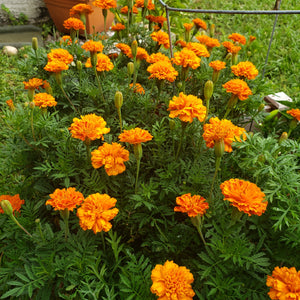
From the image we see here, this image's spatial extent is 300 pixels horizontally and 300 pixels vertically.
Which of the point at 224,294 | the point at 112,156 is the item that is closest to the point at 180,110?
the point at 112,156

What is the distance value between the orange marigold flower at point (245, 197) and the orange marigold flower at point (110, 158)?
308mm

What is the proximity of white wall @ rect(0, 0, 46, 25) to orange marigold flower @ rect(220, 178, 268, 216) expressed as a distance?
10.9 feet

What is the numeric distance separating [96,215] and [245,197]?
14.8 inches

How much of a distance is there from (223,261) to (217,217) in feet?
0.47

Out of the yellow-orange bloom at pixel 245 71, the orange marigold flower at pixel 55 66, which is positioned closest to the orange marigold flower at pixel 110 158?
the orange marigold flower at pixel 55 66

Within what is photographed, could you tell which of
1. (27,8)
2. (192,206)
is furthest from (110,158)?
(27,8)

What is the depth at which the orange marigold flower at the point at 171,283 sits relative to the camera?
2.43 feet

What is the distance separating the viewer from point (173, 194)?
1.08 m

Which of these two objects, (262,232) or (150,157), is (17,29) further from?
(262,232)

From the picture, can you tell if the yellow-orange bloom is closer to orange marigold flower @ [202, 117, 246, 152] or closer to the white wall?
orange marigold flower @ [202, 117, 246, 152]

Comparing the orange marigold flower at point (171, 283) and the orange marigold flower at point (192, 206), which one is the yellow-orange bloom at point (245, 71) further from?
the orange marigold flower at point (171, 283)

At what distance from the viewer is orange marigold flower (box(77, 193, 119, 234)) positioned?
2.66 feet

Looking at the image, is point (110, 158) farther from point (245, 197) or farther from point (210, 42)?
point (210, 42)

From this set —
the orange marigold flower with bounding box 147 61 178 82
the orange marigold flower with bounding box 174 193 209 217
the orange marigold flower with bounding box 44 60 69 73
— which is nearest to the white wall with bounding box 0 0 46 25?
the orange marigold flower with bounding box 44 60 69 73
